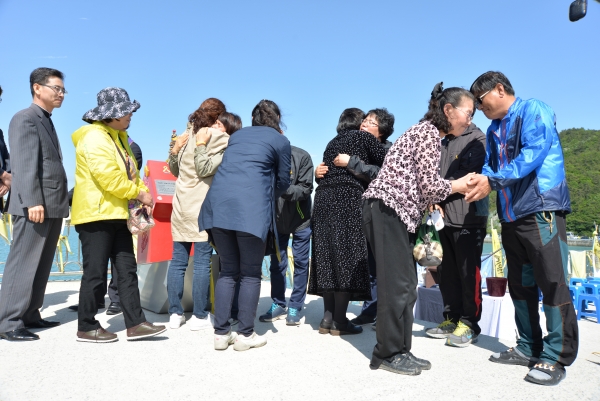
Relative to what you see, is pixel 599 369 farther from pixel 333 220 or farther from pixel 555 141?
pixel 333 220

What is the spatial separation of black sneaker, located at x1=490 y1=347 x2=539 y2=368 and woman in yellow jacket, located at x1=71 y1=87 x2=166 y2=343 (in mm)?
2341

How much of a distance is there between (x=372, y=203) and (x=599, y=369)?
5.80ft

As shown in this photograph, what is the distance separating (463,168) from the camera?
11.6ft

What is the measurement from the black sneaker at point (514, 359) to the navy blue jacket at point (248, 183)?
5.64ft

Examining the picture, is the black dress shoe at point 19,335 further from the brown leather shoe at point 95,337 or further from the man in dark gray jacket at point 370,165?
the man in dark gray jacket at point 370,165

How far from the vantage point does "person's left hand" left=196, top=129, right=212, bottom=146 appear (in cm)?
361

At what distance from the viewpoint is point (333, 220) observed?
3.60 m

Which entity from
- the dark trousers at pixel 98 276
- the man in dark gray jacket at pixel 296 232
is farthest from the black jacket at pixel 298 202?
the dark trousers at pixel 98 276

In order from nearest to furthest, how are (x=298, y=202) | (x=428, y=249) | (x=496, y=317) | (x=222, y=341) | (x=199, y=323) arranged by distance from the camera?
(x=428, y=249) < (x=222, y=341) < (x=199, y=323) < (x=298, y=202) < (x=496, y=317)

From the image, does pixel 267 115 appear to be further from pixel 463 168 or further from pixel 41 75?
pixel 41 75

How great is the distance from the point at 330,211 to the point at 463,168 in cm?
108

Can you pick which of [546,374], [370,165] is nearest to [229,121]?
[370,165]

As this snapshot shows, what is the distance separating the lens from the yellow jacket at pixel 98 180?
3260 mm

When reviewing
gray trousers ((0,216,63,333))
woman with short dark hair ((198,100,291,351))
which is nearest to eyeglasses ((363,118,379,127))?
woman with short dark hair ((198,100,291,351))
